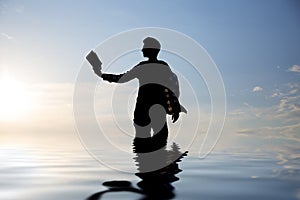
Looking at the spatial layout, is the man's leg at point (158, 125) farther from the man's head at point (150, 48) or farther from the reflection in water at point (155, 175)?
the man's head at point (150, 48)

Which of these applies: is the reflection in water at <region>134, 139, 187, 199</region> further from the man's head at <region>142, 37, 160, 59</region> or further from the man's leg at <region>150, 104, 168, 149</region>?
the man's head at <region>142, 37, 160, 59</region>

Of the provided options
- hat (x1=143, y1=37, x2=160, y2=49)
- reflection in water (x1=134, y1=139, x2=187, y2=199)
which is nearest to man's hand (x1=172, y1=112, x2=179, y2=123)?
reflection in water (x1=134, y1=139, x2=187, y2=199)

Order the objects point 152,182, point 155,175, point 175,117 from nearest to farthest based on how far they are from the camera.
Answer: point 152,182 < point 155,175 < point 175,117

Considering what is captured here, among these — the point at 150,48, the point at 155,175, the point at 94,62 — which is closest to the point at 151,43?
the point at 150,48

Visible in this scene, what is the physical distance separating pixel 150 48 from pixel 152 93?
43.0 inches

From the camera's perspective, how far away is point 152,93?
7.91m

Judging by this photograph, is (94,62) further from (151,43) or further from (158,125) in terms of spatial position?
(158,125)

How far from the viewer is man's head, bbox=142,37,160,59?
807 centimetres

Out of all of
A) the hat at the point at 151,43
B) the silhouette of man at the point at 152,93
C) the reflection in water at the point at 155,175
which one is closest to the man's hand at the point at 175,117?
the silhouette of man at the point at 152,93

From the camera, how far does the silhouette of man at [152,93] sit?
7898 mm

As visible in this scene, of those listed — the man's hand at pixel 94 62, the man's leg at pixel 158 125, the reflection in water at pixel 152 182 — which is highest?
the man's hand at pixel 94 62

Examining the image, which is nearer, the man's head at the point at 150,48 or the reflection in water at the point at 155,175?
the reflection in water at the point at 155,175

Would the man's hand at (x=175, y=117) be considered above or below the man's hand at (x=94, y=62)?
below

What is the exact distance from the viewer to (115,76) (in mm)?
8133
